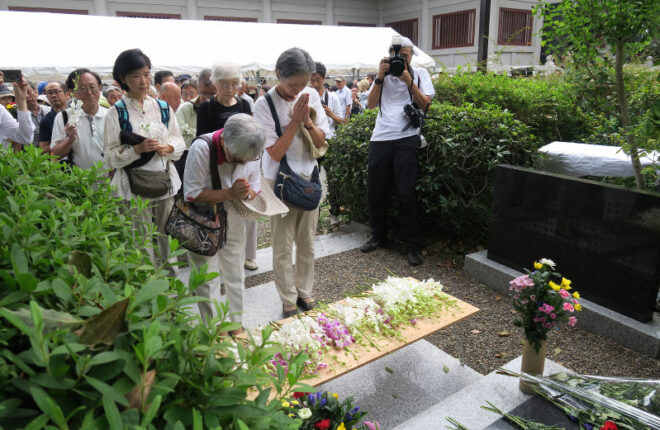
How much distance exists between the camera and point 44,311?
89 cm

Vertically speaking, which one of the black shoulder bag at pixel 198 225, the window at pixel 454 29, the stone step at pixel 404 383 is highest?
the window at pixel 454 29

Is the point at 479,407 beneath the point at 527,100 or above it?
beneath

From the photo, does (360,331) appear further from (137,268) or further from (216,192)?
(137,268)

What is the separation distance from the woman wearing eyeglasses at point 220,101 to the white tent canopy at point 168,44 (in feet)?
21.0

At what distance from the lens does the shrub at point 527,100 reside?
6.20m

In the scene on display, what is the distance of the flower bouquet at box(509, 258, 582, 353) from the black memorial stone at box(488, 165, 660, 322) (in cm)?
125

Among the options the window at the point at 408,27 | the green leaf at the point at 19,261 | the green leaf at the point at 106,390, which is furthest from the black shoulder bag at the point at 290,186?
the window at the point at 408,27

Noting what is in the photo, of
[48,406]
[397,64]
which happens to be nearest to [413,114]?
[397,64]

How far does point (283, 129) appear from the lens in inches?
138

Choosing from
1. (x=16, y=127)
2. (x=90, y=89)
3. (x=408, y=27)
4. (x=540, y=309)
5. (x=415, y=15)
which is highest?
(x=415, y=15)

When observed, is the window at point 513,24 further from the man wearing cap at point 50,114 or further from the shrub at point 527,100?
the man wearing cap at point 50,114

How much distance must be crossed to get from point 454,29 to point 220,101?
23445 millimetres

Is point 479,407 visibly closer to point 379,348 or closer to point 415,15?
point 379,348

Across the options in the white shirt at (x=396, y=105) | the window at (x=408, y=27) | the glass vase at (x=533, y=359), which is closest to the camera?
the glass vase at (x=533, y=359)
